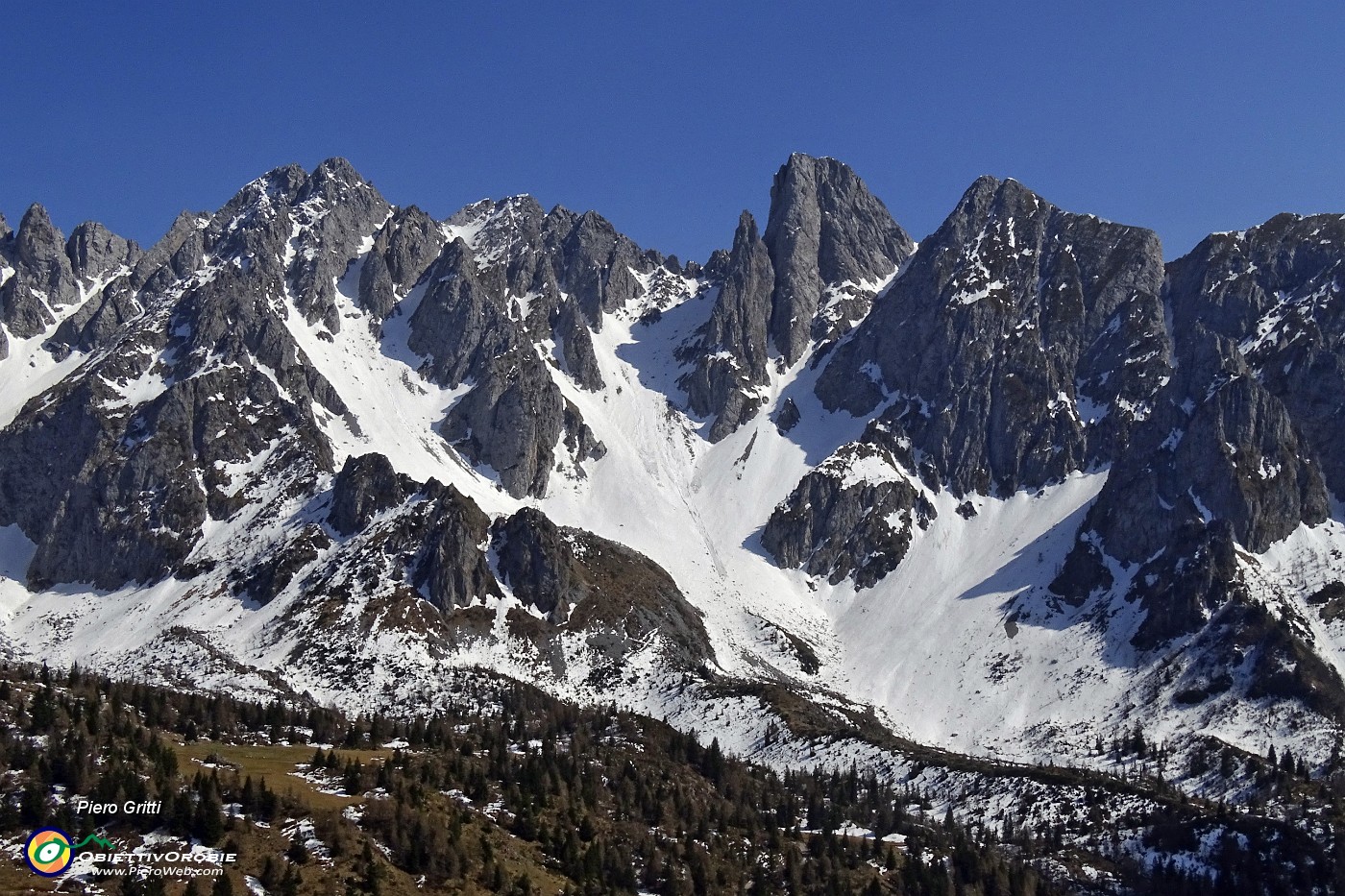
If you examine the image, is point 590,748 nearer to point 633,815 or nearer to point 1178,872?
point 633,815

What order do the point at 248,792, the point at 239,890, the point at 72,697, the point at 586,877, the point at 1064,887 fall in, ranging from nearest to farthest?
the point at 239,890 → the point at 248,792 → the point at 586,877 → the point at 72,697 → the point at 1064,887

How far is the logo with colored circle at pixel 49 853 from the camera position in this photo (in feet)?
303

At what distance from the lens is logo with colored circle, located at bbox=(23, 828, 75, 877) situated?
92.4 metres

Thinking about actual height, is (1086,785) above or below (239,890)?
above

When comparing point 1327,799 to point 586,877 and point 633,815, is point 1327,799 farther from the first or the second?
point 586,877

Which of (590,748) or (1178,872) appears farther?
(590,748)

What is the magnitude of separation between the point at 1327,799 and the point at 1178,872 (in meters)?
45.7

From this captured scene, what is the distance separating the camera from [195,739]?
488 feet

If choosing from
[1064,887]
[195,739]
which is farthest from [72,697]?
[1064,887]

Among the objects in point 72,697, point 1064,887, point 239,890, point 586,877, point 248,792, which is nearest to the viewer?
point 239,890

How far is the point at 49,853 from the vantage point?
309 ft

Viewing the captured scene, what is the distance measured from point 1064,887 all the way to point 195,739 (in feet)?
336

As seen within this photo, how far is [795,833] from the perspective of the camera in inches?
6245

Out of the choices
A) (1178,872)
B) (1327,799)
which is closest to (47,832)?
(1178,872)
